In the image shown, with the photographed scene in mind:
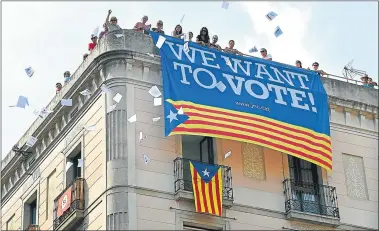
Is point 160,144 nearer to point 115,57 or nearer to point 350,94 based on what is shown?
point 115,57

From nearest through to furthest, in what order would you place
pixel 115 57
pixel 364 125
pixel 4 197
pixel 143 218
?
1. pixel 143 218
2. pixel 115 57
3. pixel 364 125
4. pixel 4 197

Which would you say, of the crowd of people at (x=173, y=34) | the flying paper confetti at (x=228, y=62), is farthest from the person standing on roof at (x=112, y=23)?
the flying paper confetti at (x=228, y=62)

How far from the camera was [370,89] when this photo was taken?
38.4m

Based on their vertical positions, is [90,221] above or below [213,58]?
below

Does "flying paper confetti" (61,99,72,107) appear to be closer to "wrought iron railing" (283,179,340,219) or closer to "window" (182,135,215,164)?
"window" (182,135,215,164)

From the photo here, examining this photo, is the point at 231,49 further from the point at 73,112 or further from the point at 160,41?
the point at 73,112

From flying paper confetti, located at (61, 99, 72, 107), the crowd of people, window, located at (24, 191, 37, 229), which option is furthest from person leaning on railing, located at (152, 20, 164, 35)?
window, located at (24, 191, 37, 229)

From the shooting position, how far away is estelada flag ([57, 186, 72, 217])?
34.4 metres

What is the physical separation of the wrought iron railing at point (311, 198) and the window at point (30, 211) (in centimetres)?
939

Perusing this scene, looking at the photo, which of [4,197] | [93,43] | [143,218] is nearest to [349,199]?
[143,218]

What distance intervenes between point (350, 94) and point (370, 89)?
3.61 feet

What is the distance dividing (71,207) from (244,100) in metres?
6.44

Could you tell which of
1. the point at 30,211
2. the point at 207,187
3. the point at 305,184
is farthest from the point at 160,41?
the point at 30,211

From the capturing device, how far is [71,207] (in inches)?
1339
